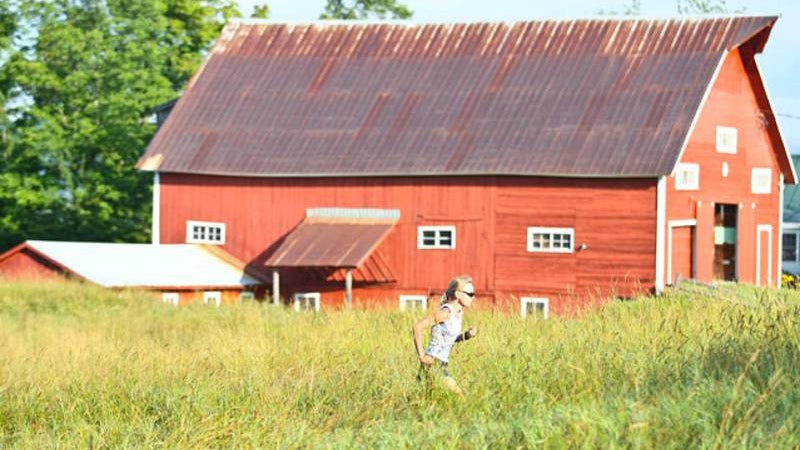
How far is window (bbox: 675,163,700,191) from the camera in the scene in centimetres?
3331

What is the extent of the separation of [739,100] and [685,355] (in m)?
24.8

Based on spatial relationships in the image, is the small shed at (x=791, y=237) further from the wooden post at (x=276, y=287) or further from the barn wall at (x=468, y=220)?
the wooden post at (x=276, y=287)

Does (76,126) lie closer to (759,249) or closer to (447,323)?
(759,249)

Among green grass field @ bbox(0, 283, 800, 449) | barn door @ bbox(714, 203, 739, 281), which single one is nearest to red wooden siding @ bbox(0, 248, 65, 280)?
barn door @ bbox(714, 203, 739, 281)

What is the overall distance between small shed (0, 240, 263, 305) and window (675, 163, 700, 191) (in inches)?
388

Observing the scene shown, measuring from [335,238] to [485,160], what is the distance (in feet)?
12.6

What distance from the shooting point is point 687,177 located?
33.7 meters

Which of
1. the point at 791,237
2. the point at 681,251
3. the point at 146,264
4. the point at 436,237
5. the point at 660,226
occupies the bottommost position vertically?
the point at 146,264

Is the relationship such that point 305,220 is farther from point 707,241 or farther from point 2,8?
point 2,8

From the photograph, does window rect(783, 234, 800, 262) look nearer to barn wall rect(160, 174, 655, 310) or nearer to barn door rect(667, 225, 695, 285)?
barn door rect(667, 225, 695, 285)

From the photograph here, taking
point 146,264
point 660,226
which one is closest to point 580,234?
point 660,226

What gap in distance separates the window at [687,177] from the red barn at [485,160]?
47mm

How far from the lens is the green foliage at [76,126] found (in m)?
44.1

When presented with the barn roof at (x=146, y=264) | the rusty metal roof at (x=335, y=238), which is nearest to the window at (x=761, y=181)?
the rusty metal roof at (x=335, y=238)
